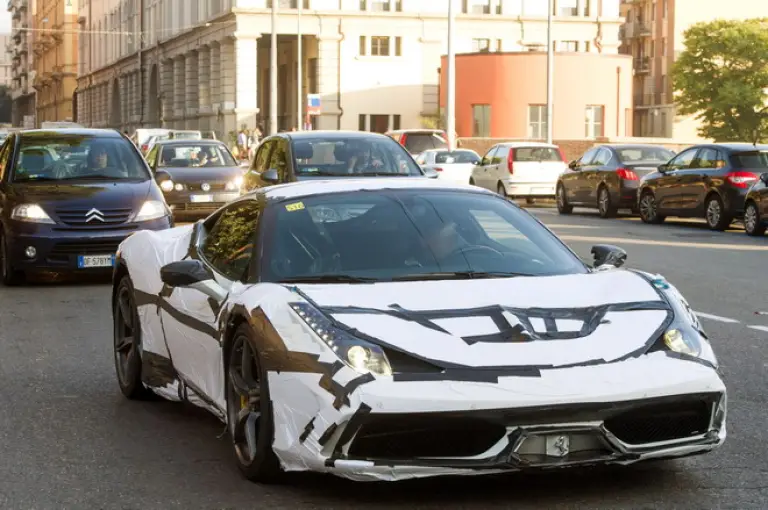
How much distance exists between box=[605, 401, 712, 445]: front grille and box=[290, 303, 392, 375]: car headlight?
853 millimetres

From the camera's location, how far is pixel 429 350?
5.44 m

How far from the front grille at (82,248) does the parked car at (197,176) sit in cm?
1061

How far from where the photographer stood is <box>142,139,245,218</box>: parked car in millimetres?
26969

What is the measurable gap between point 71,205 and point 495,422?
35.4ft

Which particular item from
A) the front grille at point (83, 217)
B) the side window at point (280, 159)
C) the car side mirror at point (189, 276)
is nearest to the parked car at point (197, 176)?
the side window at point (280, 159)

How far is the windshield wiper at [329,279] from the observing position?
6285 millimetres

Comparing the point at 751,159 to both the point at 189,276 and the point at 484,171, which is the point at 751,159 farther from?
the point at 189,276

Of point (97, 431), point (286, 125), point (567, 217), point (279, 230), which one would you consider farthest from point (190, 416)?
point (286, 125)

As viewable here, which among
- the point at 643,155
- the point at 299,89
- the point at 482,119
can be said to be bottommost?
the point at 643,155

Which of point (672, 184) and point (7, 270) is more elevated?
point (672, 184)

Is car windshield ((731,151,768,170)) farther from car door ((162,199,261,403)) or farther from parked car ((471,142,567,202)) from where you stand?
car door ((162,199,261,403))

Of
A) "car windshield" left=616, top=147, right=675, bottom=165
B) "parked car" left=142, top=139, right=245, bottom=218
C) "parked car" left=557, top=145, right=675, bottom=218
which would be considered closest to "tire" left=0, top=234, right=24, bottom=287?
"parked car" left=142, top=139, right=245, bottom=218

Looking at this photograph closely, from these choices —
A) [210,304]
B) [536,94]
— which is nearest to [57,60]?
[536,94]

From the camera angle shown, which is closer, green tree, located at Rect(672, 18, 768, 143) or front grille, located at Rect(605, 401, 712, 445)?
front grille, located at Rect(605, 401, 712, 445)
